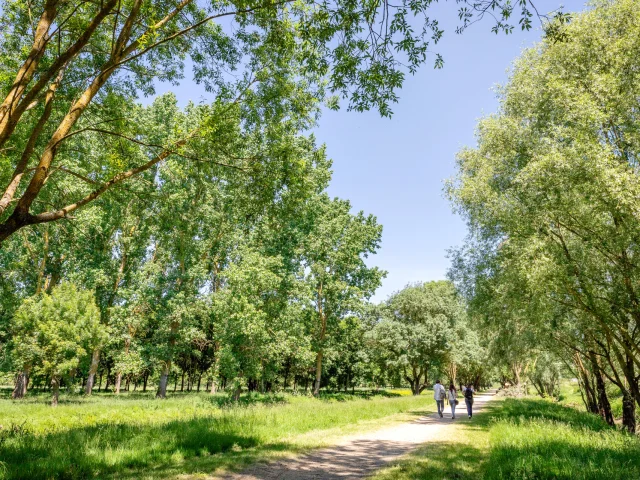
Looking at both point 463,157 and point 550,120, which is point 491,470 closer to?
point 550,120

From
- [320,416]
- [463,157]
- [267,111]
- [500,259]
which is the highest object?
[463,157]

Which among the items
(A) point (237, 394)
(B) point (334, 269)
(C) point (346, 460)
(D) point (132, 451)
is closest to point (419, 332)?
(B) point (334, 269)

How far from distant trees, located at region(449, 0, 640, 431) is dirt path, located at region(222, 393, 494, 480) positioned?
22.7 ft

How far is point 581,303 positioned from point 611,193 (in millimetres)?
4203

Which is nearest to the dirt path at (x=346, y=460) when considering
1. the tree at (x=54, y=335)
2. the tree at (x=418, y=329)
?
the tree at (x=54, y=335)

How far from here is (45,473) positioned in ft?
20.5

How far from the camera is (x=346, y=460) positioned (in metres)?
8.55

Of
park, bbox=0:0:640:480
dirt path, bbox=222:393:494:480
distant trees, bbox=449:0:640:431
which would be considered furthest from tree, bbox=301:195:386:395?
dirt path, bbox=222:393:494:480

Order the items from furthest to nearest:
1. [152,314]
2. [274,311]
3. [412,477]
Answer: [152,314] < [274,311] < [412,477]

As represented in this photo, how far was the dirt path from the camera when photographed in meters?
7.02

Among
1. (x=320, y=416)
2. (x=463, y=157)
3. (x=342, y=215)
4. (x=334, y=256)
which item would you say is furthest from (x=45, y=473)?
(x=342, y=215)

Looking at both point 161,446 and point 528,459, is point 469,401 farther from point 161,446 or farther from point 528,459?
point 161,446

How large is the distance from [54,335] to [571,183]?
25.1m

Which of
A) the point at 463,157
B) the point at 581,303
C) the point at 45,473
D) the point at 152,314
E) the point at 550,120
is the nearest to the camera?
the point at 45,473
